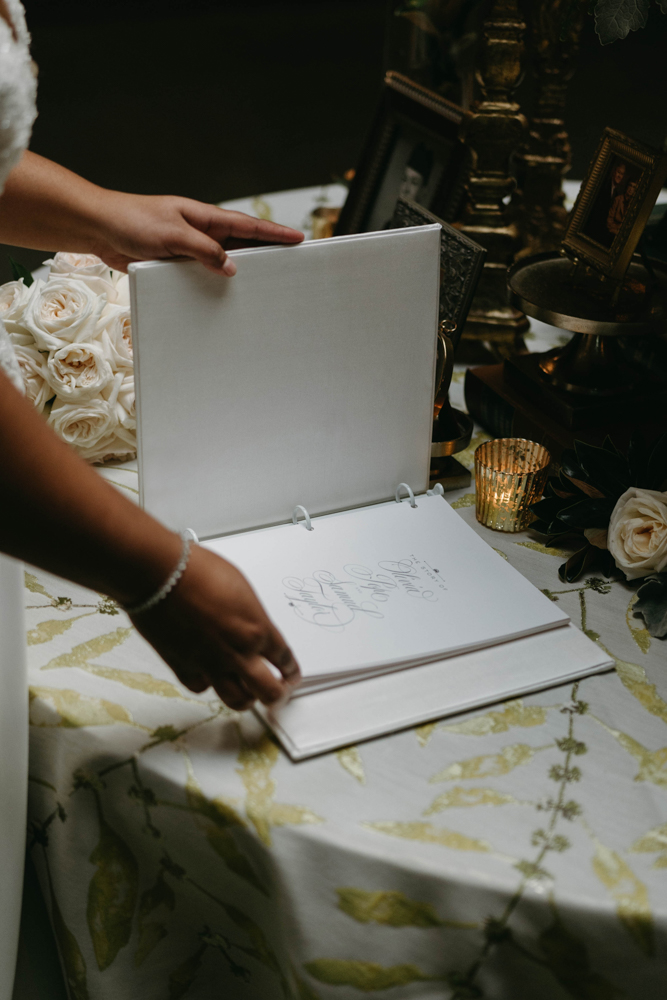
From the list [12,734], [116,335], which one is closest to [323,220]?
[116,335]

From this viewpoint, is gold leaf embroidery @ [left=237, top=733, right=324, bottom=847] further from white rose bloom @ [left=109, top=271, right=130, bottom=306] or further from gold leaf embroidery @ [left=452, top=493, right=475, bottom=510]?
white rose bloom @ [left=109, top=271, right=130, bottom=306]

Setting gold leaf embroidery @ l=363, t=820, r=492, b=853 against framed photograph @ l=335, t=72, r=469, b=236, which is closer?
gold leaf embroidery @ l=363, t=820, r=492, b=853

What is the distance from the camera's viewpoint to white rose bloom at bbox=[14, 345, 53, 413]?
105 cm

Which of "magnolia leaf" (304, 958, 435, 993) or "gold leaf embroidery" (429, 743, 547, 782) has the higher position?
"gold leaf embroidery" (429, 743, 547, 782)

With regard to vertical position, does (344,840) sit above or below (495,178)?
below

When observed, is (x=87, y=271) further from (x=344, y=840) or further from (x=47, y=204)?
(x=344, y=840)

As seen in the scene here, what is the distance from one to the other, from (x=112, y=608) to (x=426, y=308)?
0.46 m

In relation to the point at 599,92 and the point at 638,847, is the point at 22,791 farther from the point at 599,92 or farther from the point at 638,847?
the point at 599,92

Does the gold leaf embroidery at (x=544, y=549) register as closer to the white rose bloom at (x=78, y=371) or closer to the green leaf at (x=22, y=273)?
the white rose bloom at (x=78, y=371)

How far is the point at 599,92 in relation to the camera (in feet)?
17.6

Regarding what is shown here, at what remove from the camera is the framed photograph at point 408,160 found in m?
1.36

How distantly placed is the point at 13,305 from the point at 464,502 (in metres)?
0.61

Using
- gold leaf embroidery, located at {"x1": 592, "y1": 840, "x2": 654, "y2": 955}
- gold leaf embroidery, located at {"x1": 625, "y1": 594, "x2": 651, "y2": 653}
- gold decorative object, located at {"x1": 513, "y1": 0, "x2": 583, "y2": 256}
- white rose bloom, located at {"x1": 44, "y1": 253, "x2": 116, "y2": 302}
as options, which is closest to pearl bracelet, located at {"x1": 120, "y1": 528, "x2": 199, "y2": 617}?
gold leaf embroidery, located at {"x1": 592, "y1": 840, "x2": 654, "y2": 955}

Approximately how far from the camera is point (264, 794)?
2.22 ft
